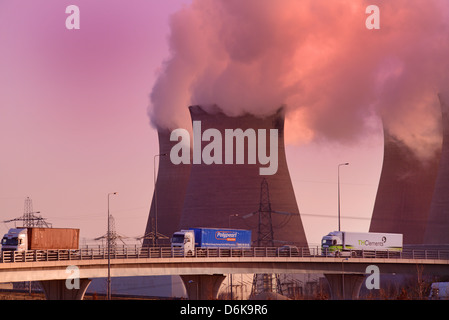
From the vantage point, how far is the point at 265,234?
90500mm

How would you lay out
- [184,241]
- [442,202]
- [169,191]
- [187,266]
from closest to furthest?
[187,266], [184,241], [442,202], [169,191]

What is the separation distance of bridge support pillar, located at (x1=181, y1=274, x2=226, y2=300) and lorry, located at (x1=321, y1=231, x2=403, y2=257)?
1287 cm

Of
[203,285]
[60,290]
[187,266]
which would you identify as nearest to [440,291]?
[203,285]

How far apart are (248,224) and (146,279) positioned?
1266 cm

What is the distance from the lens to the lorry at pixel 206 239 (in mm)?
63438

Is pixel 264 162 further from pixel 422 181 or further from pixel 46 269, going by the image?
pixel 46 269

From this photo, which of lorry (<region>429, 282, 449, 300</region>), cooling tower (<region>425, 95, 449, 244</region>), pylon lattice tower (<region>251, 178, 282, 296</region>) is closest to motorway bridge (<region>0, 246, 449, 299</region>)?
lorry (<region>429, 282, 449, 300</region>)

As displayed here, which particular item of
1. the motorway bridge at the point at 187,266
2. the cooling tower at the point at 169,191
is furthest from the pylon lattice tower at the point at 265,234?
the cooling tower at the point at 169,191

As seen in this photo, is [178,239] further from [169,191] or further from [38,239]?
[169,191]

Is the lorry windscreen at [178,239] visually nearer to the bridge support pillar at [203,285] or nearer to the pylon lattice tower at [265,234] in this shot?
the bridge support pillar at [203,285]

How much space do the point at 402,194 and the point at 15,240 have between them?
5561 centimetres

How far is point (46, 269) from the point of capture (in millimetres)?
46438

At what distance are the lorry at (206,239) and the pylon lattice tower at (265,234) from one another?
11.1m
